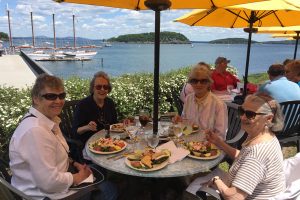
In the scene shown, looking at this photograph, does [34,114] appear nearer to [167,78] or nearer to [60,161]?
[60,161]

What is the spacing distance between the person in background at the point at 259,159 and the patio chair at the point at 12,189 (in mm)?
1065

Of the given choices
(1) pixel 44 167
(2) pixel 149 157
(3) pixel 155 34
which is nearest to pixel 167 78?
(3) pixel 155 34

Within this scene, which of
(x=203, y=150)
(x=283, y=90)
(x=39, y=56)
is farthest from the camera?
(x=39, y=56)

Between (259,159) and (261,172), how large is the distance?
0.31ft

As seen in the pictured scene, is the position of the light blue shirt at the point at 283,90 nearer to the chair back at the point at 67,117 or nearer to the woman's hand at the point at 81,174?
the chair back at the point at 67,117

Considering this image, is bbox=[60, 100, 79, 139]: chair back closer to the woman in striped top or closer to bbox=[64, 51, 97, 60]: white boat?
the woman in striped top

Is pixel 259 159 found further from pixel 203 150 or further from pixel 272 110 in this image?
pixel 203 150

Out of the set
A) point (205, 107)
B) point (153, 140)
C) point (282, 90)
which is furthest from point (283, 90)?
point (153, 140)

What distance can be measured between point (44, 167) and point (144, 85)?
4.41 meters

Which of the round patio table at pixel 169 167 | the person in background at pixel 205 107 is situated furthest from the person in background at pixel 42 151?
the person in background at pixel 205 107

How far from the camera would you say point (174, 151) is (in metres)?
2.69

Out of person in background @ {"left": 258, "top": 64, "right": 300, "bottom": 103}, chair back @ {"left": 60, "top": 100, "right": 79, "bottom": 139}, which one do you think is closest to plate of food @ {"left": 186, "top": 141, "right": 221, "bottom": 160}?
chair back @ {"left": 60, "top": 100, "right": 79, "bottom": 139}

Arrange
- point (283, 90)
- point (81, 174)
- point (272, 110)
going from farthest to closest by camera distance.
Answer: point (283, 90) < point (81, 174) < point (272, 110)

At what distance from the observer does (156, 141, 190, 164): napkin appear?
2553 mm
